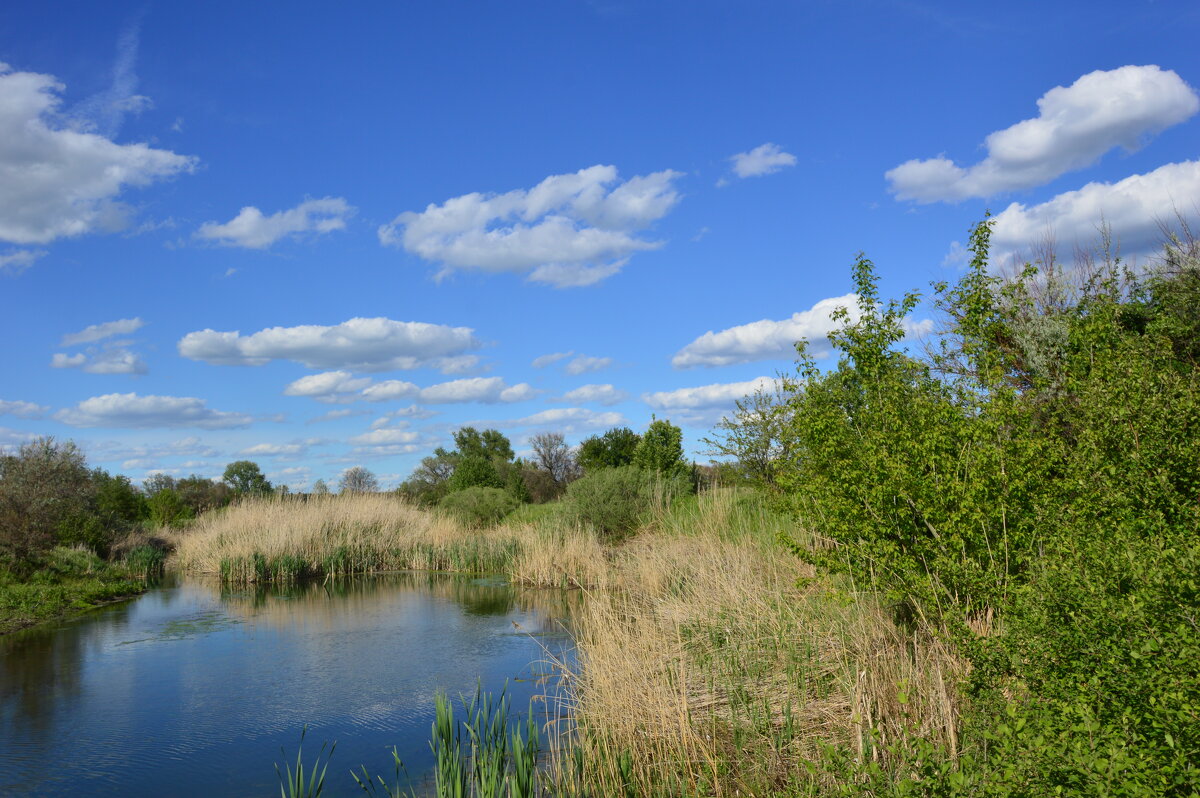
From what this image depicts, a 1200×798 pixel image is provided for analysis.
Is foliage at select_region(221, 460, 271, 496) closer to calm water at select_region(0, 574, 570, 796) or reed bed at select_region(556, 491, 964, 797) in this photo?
calm water at select_region(0, 574, 570, 796)

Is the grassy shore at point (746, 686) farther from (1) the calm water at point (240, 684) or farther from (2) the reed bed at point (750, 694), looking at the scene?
(1) the calm water at point (240, 684)

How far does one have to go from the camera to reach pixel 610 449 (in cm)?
3180

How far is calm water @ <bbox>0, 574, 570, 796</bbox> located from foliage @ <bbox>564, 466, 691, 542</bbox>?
4127mm

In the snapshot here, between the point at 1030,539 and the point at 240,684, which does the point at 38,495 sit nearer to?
the point at 240,684

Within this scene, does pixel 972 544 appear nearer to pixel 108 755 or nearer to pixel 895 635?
pixel 895 635

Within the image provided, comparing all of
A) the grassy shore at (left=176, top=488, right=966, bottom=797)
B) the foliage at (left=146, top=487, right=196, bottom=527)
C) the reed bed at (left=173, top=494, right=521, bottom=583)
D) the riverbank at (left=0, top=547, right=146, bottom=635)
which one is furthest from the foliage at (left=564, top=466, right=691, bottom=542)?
the foliage at (left=146, top=487, right=196, bottom=527)

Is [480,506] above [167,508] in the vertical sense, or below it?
below

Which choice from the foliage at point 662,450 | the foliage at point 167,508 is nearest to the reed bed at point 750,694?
the foliage at point 662,450

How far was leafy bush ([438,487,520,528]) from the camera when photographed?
85.6 ft

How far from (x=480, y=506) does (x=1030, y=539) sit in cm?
2154

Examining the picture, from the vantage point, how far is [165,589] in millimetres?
18141

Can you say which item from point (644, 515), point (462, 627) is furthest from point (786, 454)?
point (462, 627)

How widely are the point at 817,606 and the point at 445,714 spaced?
383 centimetres

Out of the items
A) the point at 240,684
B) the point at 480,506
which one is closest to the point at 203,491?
A: the point at 480,506
